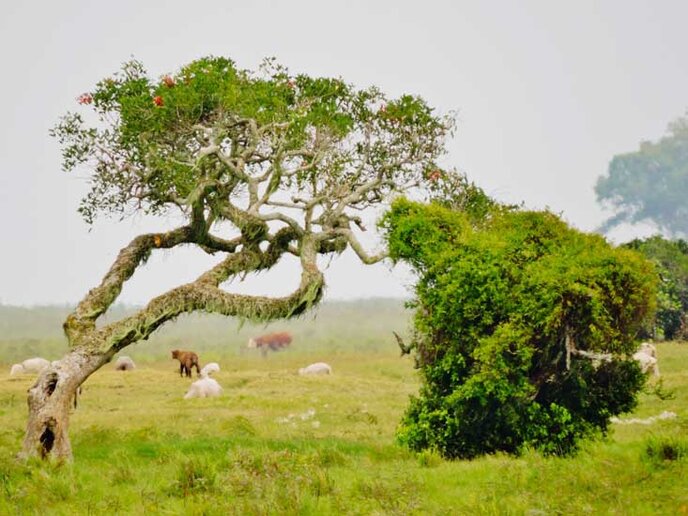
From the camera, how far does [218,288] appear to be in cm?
2431

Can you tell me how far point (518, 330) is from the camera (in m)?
20.2

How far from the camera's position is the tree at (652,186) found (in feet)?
516

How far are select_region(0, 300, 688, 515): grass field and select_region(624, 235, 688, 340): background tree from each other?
19.9m

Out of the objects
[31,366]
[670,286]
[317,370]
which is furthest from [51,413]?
[670,286]

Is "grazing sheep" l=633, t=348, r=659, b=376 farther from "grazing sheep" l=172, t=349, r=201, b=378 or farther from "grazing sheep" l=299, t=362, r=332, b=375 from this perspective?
"grazing sheep" l=172, t=349, r=201, b=378

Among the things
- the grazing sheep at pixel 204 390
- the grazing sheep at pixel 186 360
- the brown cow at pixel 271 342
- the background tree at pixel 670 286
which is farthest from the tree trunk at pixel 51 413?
the brown cow at pixel 271 342

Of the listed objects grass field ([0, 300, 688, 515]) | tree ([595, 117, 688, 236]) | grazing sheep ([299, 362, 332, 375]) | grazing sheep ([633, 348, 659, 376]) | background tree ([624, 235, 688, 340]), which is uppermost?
tree ([595, 117, 688, 236])

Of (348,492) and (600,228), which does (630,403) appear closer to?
(348,492)

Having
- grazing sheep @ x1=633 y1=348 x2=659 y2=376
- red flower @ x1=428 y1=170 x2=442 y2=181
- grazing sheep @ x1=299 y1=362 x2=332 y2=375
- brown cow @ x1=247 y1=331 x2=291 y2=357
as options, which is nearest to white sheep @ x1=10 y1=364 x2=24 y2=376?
grazing sheep @ x1=299 y1=362 x2=332 y2=375

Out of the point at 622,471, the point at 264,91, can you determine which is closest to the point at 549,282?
the point at 622,471

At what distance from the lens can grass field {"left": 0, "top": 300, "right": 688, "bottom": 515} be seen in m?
13.3

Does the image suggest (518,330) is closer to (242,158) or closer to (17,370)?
(242,158)

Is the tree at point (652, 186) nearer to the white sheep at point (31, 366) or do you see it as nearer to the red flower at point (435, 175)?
the white sheep at point (31, 366)

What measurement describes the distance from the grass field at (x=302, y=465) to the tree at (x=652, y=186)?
127m
